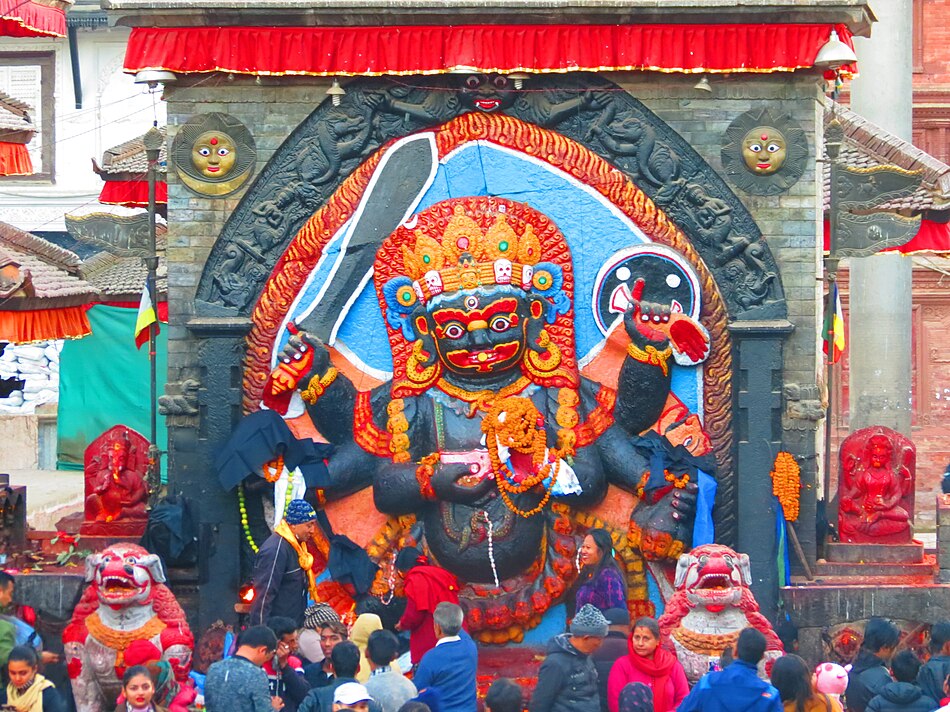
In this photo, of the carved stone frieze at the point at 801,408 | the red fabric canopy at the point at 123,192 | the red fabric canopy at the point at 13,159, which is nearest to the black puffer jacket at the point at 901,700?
the carved stone frieze at the point at 801,408

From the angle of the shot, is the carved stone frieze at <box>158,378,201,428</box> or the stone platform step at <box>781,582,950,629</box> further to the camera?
the carved stone frieze at <box>158,378,201,428</box>

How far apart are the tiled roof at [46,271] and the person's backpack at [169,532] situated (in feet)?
7.76

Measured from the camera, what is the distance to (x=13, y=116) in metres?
17.4

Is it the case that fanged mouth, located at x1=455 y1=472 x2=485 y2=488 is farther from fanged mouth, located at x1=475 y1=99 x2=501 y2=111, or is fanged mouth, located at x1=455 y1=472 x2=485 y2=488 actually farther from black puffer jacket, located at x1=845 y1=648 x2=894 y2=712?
black puffer jacket, located at x1=845 y1=648 x2=894 y2=712

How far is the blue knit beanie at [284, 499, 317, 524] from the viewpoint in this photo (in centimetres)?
1434

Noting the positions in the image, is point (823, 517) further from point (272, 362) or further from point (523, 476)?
point (272, 362)

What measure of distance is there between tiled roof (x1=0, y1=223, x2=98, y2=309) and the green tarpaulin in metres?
8.64

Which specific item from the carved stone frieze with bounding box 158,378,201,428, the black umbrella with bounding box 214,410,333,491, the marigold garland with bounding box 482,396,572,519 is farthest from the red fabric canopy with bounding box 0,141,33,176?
the marigold garland with bounding box 482,396,572,519

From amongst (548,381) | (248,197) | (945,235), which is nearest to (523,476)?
(548,381)

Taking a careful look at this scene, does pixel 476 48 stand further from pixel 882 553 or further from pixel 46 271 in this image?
pixel 882 553

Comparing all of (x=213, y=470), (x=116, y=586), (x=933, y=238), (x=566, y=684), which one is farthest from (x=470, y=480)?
(x=933, y=238)

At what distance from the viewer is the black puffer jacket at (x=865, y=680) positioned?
11.6 metres

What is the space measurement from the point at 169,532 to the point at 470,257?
3.31 meters

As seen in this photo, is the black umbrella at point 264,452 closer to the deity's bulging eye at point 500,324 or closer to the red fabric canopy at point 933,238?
the deity's bulging eye at point 500,324
